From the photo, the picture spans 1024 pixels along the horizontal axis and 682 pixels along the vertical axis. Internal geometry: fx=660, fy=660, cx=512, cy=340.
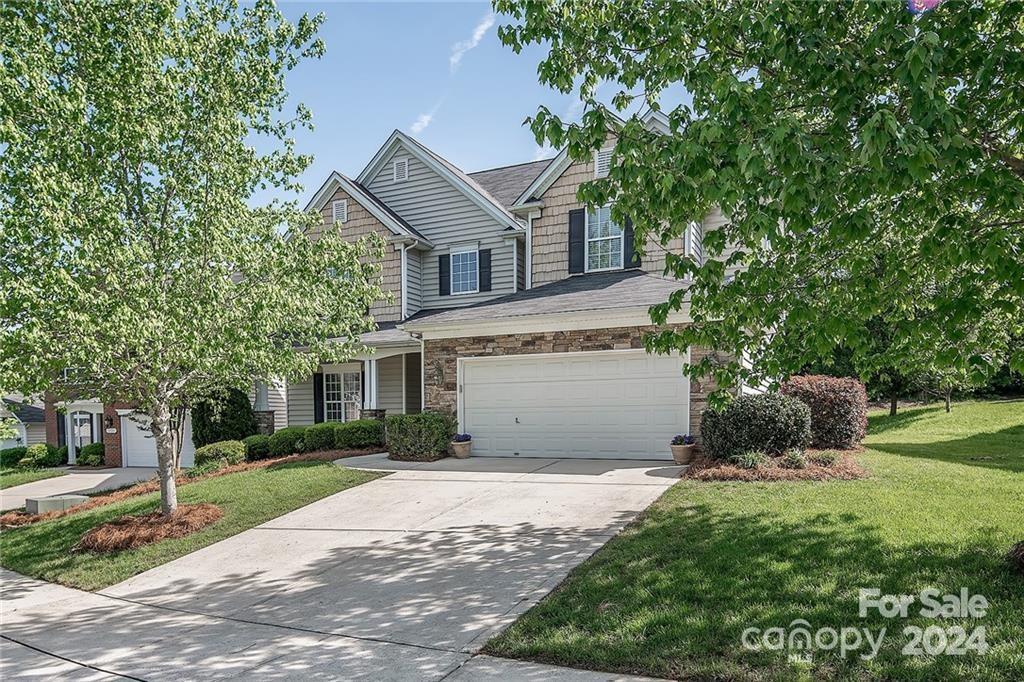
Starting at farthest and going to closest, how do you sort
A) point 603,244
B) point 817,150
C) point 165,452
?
point 603,244 → point 165,452 → point 817,150

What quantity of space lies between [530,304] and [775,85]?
9601mm

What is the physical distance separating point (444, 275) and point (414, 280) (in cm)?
87

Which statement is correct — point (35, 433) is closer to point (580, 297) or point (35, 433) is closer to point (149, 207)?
point (149, 207)

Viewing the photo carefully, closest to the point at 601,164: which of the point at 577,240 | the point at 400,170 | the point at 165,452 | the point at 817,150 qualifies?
the point at 577,240

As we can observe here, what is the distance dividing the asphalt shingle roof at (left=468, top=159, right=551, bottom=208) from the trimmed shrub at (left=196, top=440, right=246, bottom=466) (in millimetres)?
9808

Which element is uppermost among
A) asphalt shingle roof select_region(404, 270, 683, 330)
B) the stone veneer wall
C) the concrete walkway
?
asphalt shingle roof select_region(404, 270, 683, 330)

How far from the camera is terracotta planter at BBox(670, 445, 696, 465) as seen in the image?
11.5m

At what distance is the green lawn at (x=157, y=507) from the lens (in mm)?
8266

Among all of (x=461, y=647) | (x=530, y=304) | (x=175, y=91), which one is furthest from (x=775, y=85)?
(x=530, y=304)

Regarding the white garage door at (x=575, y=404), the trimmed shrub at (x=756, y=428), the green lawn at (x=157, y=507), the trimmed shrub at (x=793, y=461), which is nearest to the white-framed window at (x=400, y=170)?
the white garage door at (x=575, y=404)

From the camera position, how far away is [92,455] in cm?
2270

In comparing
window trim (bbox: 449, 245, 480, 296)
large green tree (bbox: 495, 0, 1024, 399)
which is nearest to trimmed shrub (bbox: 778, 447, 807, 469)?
large green tree (bbox: 495, 0, 1024, 399)

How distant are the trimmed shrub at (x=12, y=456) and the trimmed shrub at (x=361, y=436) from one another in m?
17.1

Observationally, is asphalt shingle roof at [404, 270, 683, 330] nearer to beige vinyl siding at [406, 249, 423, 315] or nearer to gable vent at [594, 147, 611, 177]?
gable vent at [594, 147, 611, 177]
